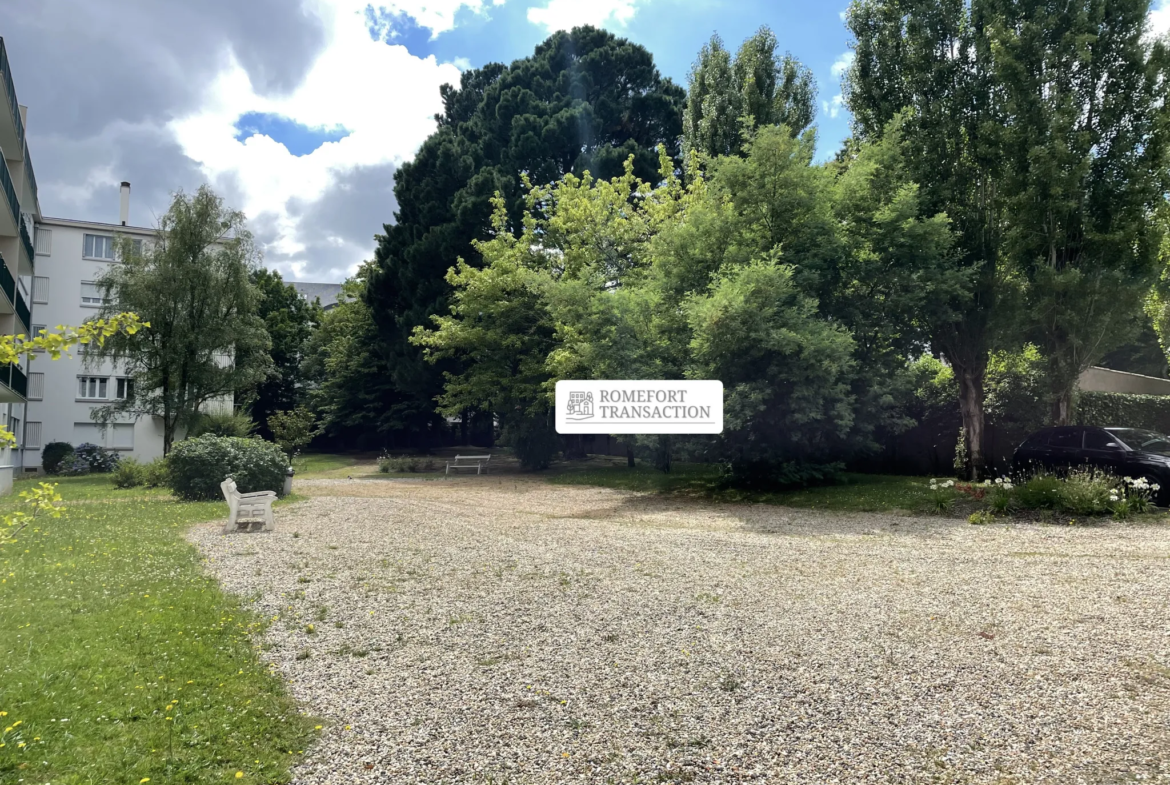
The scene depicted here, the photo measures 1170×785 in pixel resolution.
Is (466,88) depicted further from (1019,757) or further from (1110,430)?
(1019,757)

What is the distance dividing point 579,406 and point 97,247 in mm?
28474

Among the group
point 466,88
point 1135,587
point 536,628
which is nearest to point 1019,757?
point 536,628

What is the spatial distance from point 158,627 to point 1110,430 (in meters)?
15.6

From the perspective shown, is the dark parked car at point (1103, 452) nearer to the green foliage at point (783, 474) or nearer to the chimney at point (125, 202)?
the green foliage at point (783, 474)

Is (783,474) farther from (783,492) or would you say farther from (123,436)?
(123,436)

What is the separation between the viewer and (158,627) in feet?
18.1

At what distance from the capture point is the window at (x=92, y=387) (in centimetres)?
3394

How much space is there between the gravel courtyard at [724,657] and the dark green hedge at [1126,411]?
9655mm

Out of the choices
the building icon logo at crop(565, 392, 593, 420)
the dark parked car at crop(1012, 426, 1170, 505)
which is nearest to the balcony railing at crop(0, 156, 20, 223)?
the building icon logo at crop(565, 392, 593, 420)

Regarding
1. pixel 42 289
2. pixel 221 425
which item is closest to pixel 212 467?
pixel 221 425

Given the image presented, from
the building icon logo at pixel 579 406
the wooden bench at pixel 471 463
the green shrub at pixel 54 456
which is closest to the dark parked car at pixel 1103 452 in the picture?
the building icon logo at pixel 579 406

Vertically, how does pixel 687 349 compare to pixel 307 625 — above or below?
above

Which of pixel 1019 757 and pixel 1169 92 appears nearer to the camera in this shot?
pixel 1019 757

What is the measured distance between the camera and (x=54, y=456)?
1155 inches
